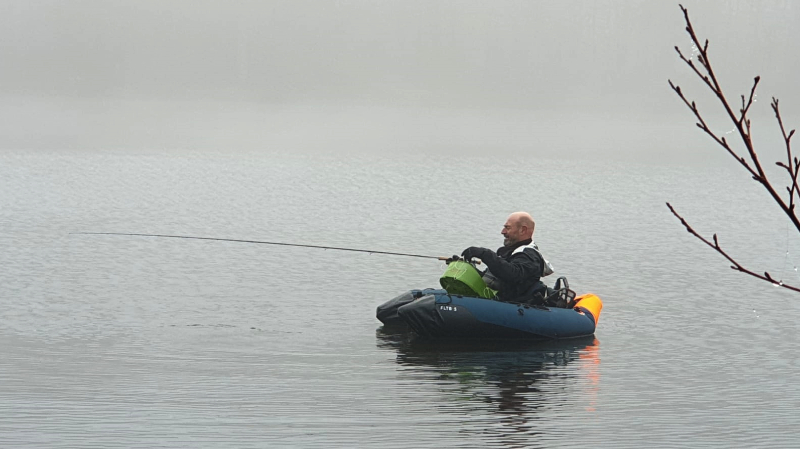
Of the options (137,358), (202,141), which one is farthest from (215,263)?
(202,141)

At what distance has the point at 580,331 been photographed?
44.0 ft

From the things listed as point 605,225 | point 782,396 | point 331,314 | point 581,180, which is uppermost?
point 581,180

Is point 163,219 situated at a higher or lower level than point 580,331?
higher

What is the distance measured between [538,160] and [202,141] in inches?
955

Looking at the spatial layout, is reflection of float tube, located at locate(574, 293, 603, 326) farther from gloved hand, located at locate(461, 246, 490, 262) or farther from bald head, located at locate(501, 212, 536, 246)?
gloved hand, located at locate(461, 246, 490, 262)

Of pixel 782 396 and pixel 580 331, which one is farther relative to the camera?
pixel 580 331

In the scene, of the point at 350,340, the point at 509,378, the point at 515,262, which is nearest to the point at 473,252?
the point at 515,262

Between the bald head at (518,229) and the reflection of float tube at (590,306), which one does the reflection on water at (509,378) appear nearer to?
the reflection of float tube at (590,306)

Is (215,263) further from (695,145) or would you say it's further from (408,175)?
(695,145)

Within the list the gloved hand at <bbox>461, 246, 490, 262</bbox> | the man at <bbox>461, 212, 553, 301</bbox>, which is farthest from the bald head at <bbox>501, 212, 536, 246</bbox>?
the gloved hand at <bbox>461, 246, 490, 262</bbox>

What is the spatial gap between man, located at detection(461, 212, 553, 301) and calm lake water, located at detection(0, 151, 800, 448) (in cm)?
69

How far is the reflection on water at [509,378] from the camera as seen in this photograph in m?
9.78

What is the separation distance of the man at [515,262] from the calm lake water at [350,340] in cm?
69

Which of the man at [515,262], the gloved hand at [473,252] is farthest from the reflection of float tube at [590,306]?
the gloved hand at [473,252]
